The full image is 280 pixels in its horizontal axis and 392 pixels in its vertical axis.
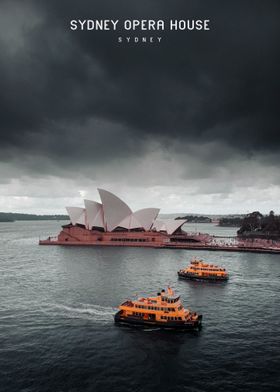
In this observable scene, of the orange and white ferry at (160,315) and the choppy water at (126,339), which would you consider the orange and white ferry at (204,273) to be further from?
the orange and white ferry at (160,315)

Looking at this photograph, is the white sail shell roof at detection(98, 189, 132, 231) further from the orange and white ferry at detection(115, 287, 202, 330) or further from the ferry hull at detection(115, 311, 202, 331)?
the ferry hull at detection(115, 311, 202, 331)

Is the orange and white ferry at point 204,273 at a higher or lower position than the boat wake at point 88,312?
higher

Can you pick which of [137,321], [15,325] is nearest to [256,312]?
[137,321]

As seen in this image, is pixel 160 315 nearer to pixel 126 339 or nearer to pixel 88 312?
pixel 126 339

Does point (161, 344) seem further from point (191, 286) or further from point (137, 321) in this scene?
point (191, 286)

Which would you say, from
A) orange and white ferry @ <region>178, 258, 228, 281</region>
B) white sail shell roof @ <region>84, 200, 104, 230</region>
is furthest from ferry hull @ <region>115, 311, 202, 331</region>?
white sail shell roof @ <region>84, 200, 104, 230</region>

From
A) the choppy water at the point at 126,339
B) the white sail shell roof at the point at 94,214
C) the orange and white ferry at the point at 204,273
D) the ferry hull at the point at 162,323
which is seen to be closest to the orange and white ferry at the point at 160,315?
the ferry hull at the point at 162,323
